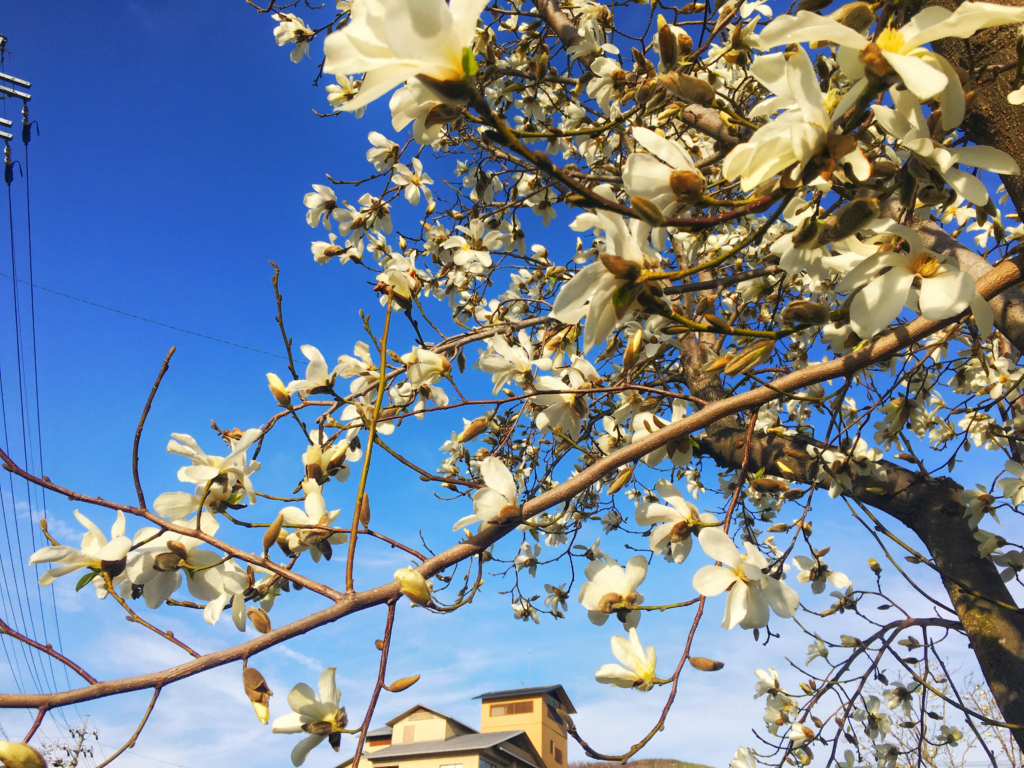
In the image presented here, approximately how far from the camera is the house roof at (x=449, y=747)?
995cm

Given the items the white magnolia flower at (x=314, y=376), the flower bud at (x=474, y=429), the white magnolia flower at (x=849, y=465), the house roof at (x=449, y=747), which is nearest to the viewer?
the white magnolia flower at (x=314, y=376)

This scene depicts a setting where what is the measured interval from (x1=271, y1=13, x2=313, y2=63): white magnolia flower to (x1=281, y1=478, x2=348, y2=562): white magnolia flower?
2076mm

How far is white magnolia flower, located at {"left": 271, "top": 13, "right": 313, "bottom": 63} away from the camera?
233 centimetres

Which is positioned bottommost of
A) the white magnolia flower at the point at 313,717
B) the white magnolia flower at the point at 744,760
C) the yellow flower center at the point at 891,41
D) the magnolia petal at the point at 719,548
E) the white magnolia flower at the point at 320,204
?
the white magnolia flower at the point at 744,760

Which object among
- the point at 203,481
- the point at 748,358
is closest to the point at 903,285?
the point at 748,358

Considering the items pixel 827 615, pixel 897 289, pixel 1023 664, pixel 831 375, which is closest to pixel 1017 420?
pixel 1023 664

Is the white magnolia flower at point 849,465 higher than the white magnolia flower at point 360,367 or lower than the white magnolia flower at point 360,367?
lower

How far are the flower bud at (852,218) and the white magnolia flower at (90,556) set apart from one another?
977 millimetres

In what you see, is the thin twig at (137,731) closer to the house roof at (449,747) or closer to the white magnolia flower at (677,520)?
the white magnolia flower at (677,520)

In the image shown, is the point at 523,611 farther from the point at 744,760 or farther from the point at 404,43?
the point at 404,43

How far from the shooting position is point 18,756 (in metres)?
0.62

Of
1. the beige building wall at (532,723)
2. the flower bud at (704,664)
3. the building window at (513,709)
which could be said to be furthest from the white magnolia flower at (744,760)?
the building window at (513,709)

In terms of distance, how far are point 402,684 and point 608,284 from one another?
585mm

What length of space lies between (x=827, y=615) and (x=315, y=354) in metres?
1.97
